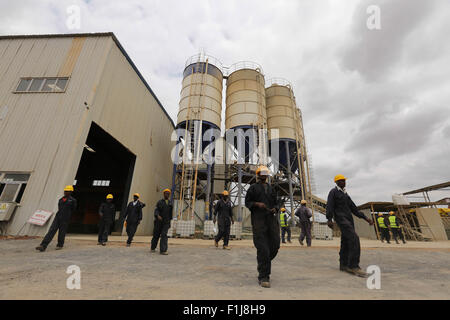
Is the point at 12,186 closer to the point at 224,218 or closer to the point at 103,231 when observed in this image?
the point at 103,231

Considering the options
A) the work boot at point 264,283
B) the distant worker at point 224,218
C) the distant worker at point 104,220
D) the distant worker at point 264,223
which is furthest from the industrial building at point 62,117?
the work boot at point 264,283

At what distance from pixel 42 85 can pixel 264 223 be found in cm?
1231

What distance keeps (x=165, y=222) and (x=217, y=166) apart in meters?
15.1

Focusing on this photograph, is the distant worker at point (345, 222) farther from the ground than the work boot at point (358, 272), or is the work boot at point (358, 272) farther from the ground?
the distant worker at point (345, 222)

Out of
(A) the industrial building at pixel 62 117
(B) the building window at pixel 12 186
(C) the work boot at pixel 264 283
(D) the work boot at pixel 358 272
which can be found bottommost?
(C) the work boot at pixel 264 283

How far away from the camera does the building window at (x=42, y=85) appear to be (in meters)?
9.91

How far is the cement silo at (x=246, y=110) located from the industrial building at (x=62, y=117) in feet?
20.7

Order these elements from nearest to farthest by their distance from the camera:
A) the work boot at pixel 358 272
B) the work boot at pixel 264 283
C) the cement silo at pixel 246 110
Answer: the work boot at pixel 264 283 < the work boot at pixel 358 272 < the cement silo at pixel 246 110

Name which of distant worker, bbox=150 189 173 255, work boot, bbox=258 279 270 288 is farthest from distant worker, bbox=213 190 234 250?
work boot, bbox=258 279 270 288

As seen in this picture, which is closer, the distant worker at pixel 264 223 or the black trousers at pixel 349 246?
the distant worker at pixel 264 223

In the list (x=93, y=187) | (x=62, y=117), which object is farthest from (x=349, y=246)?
(x=93, y=187)

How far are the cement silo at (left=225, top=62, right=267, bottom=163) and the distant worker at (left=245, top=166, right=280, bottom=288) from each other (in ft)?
40.9

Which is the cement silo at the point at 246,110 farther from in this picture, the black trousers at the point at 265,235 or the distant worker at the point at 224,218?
the black trousers at the point at 265,235

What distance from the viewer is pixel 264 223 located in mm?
3057
